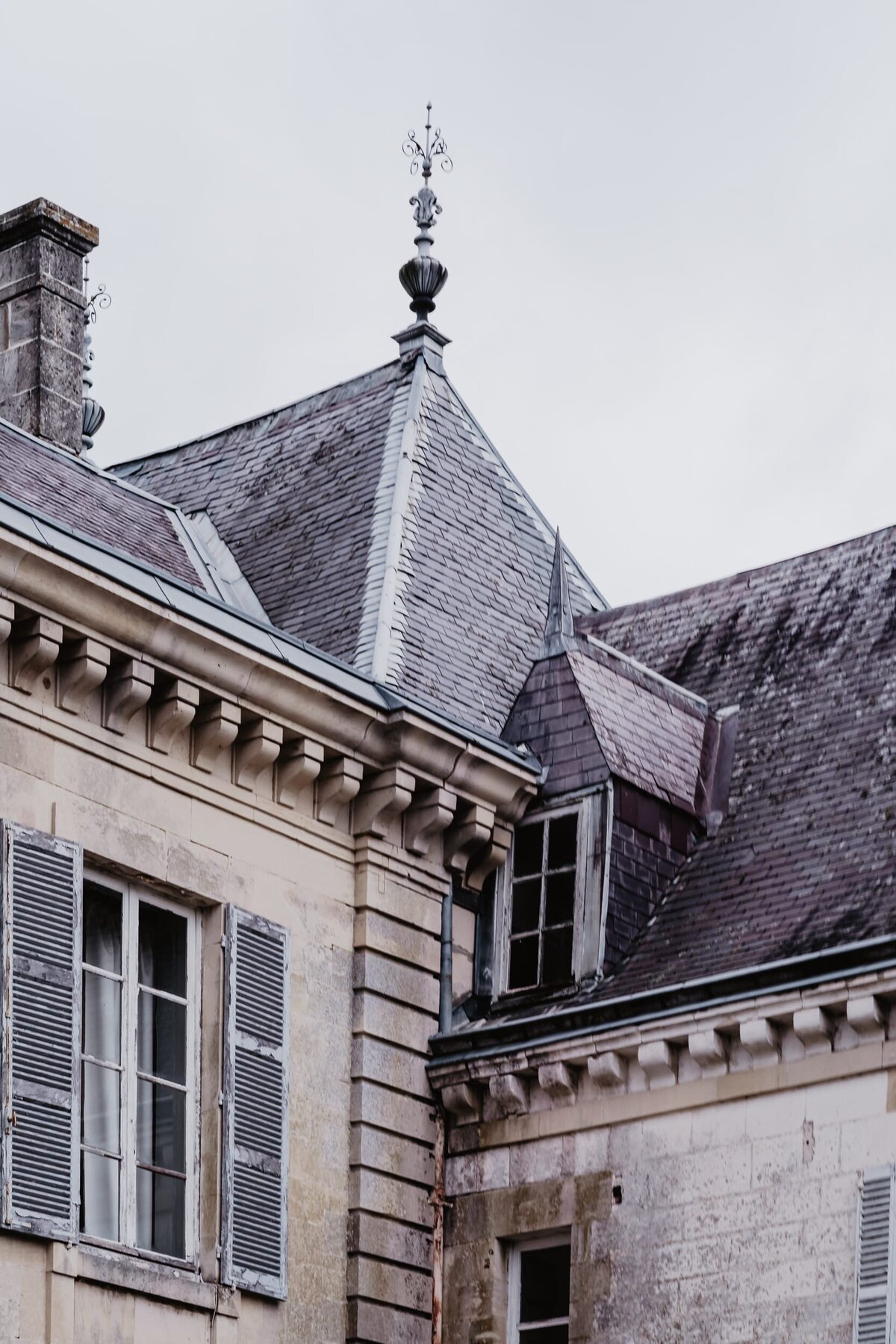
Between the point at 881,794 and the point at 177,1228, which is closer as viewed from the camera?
the point at 177,1228

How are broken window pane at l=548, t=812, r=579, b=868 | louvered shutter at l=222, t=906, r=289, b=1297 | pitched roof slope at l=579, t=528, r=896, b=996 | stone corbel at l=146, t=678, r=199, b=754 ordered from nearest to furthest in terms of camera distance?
1. louvered shutter at l=222, t=906, r=289, b=1297
2. stone corbel at l=146, t=678, r=199, b=754
3. pitched roof slope at l=579, t=528, r=896, b=996
4. broken window pane at l=548, t=812, r=579, b=868

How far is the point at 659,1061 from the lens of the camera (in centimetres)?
1468

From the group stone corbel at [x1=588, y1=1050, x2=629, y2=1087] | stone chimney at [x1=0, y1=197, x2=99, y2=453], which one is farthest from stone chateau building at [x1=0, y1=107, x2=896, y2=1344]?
stone chimney at [x1=0, y1=197, x2=99, y2=453]

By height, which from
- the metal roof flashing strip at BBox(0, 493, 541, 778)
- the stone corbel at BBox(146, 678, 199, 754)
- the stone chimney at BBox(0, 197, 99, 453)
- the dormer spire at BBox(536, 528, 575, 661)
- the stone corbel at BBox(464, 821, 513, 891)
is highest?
the stone chimney at BBox(0, 197, 99, 453)

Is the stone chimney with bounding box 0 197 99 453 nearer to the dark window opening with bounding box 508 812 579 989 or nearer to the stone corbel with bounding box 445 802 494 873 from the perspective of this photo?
the stone corbel with bounding box 445 802 494 873

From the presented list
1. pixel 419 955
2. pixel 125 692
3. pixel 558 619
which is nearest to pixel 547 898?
pixel 419 955

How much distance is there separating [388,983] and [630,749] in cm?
221

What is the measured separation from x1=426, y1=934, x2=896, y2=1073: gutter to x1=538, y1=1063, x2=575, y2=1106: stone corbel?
13 centimetres

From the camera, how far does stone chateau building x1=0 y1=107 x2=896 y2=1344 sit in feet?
45.4

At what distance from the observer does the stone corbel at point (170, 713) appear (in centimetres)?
1459

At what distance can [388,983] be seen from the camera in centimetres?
1560

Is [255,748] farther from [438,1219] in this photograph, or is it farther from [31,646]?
[438,1219]

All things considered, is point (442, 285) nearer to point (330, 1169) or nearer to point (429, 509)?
point (429, 509)

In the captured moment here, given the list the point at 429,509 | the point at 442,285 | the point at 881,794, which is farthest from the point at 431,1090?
the point at 442,285
